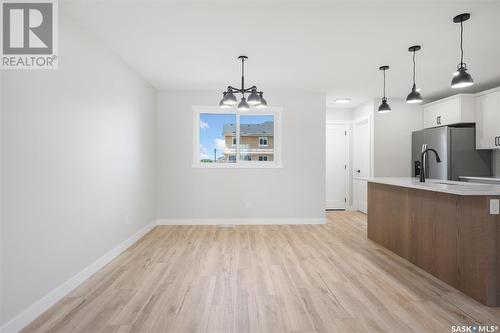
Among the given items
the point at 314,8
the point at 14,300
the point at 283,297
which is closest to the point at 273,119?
the point at 314,8

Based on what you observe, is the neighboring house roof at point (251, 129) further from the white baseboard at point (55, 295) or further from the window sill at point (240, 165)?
the white baseboard at point (55, 295)

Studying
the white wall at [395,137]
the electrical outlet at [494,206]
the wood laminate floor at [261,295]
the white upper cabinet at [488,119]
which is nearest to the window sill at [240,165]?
the wood laminate floor at [261,295]

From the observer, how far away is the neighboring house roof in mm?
5426

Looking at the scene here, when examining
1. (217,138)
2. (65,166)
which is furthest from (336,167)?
(65,166)

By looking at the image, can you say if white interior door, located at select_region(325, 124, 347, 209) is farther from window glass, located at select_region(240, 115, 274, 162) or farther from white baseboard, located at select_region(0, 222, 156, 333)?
white baseboard, located at select_region(0, 222, 156, 333)

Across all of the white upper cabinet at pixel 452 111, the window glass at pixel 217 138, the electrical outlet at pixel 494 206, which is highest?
the white upper cabinet at pixel 452 111

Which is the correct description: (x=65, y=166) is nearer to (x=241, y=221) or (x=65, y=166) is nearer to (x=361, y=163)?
(x=241, y=221)

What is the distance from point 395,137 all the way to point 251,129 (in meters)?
3.26

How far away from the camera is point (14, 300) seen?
1.86 metres

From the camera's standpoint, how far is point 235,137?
5.40m

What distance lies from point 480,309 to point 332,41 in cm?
300

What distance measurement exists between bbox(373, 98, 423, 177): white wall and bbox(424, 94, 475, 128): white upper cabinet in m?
0.33

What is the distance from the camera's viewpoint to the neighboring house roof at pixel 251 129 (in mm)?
5426

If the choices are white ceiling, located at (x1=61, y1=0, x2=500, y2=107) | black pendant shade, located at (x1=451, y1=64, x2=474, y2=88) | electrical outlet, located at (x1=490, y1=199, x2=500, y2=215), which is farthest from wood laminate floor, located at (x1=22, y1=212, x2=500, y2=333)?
white ceiling, located at (x1=61, y1=0, x2=500, y2=107)
